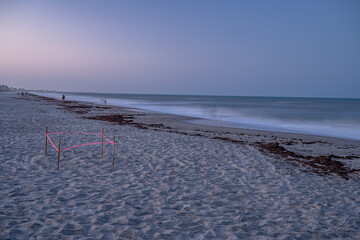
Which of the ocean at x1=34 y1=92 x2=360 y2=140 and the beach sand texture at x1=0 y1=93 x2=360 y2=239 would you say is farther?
the ocean at x1=34 y1=92 x2=360 y2=140

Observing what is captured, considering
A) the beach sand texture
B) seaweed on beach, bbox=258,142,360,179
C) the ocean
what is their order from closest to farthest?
the beach sand texture
seaweed on beach, bbox=258,142,360,179
the ocean

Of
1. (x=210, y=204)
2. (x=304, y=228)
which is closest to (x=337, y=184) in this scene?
(x=304, y=228)

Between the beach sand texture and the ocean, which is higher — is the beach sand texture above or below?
below

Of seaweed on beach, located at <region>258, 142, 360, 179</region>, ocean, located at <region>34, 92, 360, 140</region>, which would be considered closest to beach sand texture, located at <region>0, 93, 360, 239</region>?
seaweed on beach, located at <region>258, 142, 360, 179</region>

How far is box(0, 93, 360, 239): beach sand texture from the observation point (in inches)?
161

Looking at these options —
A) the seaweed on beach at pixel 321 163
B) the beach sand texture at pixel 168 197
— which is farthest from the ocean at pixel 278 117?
the beach sand texture at pixel 168 197

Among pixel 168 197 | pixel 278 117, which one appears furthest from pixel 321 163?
pixel 278 117

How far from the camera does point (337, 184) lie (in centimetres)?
677

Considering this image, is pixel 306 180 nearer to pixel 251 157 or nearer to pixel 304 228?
pixel 251 157

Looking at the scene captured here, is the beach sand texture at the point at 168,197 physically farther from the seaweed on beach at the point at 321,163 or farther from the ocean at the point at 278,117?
the ocean at the point at 278,117

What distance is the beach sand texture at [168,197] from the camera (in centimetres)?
408

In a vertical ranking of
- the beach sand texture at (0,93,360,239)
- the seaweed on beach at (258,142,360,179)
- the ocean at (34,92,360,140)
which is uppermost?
the ocean at (34,92,360,140)

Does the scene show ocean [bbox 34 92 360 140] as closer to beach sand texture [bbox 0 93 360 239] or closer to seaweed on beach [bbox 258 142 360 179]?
seaweed on beach [bbox 258 142 360 179]

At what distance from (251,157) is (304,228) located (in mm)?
4791
